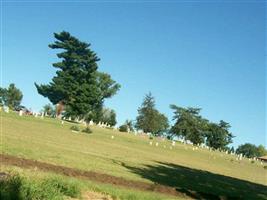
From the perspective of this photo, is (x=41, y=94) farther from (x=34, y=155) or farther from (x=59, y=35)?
(x=34, y=155)

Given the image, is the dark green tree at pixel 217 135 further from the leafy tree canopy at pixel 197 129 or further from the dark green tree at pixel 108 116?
the dark green tree at pixel 108 116

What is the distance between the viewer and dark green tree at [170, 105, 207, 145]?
147 m

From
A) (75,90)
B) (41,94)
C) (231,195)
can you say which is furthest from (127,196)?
(41,94)

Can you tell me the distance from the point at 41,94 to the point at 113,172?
76047mm

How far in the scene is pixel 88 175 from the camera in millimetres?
21781

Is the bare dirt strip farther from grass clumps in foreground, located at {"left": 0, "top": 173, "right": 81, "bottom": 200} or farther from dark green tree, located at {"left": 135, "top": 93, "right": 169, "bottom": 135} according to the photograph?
dark green tree, located at {"left": 135, "top": 93, "right": 169, "bottom": 135}

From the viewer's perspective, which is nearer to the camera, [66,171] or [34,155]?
[66,171]

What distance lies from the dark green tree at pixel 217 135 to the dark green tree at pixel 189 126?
1092 centimetres

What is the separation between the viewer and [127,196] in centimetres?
1661

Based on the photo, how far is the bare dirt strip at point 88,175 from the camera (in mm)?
20484

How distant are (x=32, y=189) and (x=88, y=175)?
9710 mm

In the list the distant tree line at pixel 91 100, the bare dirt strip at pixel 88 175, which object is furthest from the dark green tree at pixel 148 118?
the bare dirt strip at pixel 88 175

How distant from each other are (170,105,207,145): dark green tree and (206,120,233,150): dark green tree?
10919 millimetres

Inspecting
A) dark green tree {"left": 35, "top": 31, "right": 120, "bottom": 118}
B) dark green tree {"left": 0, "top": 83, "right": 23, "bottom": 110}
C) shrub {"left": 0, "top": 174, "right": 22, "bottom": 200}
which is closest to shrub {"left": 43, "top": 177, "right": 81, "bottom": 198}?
shrub {"left": 0, "top": 174, "right": 22, "bottom": 200}
